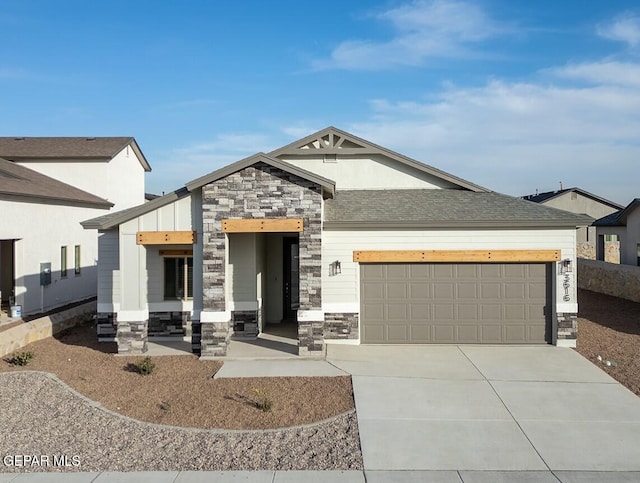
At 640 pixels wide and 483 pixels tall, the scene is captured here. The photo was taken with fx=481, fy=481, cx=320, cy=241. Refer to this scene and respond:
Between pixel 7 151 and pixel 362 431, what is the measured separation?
23765mm

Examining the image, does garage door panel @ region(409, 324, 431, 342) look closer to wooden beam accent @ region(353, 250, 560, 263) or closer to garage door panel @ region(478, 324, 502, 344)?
garage door panel @ region(478, 324, 502, 344)

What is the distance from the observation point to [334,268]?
12.2m

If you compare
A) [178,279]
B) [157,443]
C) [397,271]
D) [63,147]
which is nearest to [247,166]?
[178,279]

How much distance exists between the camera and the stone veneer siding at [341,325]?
12172 mm

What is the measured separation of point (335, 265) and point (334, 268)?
0.29 feet

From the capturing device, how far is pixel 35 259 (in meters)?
16.6

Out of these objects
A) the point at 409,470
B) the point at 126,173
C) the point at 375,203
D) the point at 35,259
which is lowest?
the point at 409,470

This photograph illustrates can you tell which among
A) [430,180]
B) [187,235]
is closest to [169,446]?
[187,235]

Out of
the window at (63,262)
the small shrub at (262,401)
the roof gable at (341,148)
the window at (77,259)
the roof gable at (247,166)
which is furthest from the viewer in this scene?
the window at (77,259)

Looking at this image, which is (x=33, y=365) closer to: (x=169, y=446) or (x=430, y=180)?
(x=169, y=446)

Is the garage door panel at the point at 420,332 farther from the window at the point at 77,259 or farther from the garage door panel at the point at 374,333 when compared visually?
the window at the point at 77,259

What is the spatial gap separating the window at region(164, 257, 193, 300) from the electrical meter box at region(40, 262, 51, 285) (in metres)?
6.81

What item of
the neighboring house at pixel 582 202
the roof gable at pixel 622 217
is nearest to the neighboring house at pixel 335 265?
the roof gable at pixel 622 217

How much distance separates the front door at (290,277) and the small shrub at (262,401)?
6352mm
